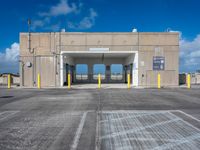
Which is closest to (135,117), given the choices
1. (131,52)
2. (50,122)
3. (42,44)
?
(50,122)

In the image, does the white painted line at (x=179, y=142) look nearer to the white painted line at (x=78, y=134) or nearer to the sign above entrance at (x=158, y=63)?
the white painted line at (x=78, y=134)

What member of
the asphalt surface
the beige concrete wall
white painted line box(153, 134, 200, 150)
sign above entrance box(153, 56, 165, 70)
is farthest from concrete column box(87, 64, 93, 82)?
white painted line box(153, 134, 200, 150)

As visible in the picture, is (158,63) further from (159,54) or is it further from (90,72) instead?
(90,72)

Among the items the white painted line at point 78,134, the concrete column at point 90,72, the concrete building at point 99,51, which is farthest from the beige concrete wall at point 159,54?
the white painted line at point 78,134

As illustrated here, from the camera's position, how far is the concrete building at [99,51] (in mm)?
21688

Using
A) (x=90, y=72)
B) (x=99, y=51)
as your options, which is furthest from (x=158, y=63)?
(x=90, y=72)

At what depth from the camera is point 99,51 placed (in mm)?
21859

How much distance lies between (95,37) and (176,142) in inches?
710

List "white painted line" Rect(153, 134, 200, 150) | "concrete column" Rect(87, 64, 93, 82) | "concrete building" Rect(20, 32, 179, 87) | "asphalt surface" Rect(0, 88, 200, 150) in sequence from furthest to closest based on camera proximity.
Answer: "concrete column" Rect(87, 64, 93, 82)
"concrete building" Rect(20, 32, 179, 87)
"asphalt surface" Rect(0, 88, 200, 150)
"white painted line" Rect(153, 134, 200, 150)

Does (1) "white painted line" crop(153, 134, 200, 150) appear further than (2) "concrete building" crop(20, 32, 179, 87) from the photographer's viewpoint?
No

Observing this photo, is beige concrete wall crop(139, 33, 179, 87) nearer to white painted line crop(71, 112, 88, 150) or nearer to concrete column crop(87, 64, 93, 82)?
concrete column crop(87, 64, 93, 82)

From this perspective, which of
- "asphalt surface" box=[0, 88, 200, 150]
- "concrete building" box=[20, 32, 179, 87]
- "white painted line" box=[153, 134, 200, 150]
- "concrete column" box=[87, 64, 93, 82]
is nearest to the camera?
"white painted line" box=[153, 134, 200, 150]

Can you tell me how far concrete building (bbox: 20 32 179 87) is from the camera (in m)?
21.7

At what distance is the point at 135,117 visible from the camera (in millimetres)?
7199
